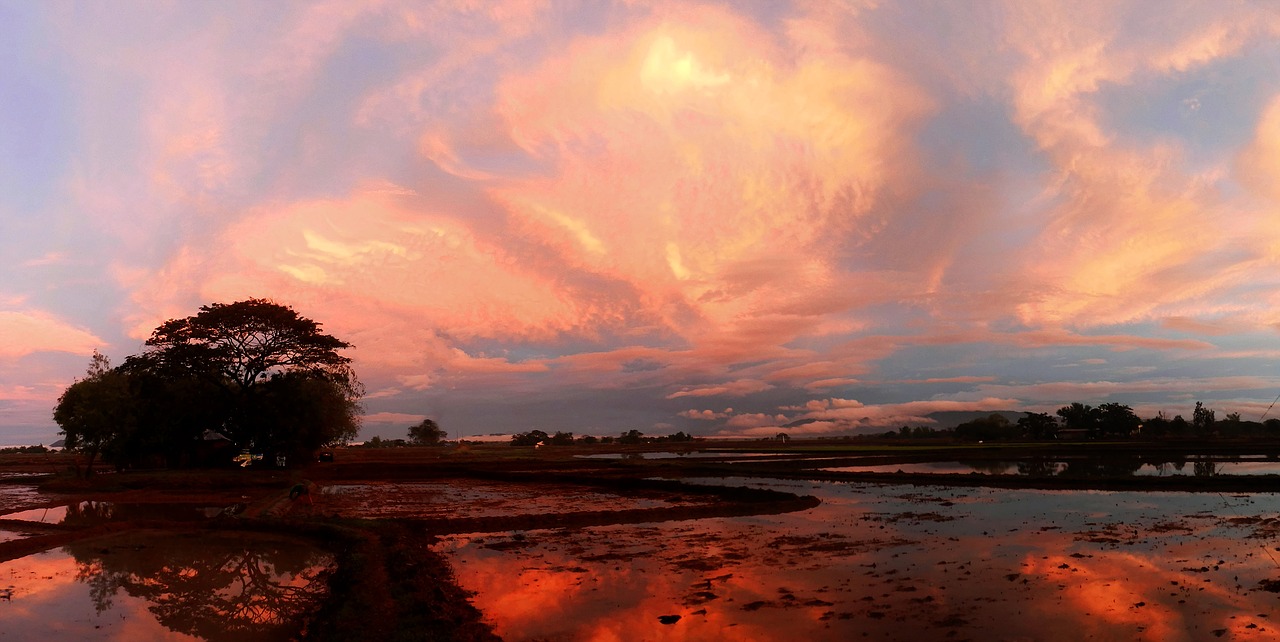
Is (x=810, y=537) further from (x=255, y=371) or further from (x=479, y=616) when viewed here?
(x=255, y=371)

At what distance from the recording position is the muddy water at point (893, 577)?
36.7 feet

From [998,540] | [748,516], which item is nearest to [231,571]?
[748,516]

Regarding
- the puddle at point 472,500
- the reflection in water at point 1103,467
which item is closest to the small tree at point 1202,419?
the reflection in water at point 1103,467

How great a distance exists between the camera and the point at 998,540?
19.2 m

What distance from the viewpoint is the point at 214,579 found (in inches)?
616

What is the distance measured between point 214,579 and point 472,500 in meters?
18.5

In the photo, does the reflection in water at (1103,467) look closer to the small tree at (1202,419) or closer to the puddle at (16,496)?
the puddle at (16,496)

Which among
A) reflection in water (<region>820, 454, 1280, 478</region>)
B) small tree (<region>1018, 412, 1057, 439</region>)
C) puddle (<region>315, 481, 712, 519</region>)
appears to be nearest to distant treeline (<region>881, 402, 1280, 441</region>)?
small tree (<region>1018, 412, 1057, 439</region>)

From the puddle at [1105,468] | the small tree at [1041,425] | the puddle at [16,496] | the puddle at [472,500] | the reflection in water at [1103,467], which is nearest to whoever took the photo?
the puddle at [472,500]

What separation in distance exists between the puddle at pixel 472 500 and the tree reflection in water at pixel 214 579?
24.1 ft

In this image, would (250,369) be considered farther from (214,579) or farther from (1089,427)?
(1089,427)

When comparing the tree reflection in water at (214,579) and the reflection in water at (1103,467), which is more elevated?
the tree reflection in water at (214,579)

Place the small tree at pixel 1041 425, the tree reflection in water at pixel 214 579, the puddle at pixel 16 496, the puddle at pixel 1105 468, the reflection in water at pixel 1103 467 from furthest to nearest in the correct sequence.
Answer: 1. the small tree at pixel 1041 425
2. the reflection in water at pixel 1103 467
3. the puddle at pixel 1105 468
4. the puddle at pixel 16 496
5. the tree reflection in water at pixel 214 579

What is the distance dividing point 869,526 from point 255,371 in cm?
4669
